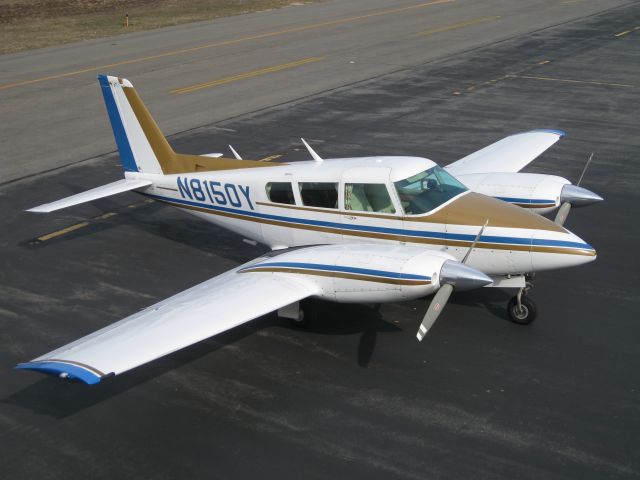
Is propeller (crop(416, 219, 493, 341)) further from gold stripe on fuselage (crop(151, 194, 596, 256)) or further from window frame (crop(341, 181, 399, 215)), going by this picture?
window frame (crop(341, 181, 399, 215))

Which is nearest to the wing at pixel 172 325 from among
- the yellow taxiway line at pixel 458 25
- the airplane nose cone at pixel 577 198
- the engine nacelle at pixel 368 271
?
the engine nacelle at pixel 368 271

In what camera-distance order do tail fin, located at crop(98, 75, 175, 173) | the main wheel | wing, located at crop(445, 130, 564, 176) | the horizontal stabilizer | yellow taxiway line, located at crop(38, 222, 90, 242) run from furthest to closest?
yellow taxiway line, located at crop(38, 222, 90, 242) → wing, located at crop(445, 130, 564, 176) → tail fin, located at crop(98, 75, 175, 173) → the horizontal stabilizer → the main wheel

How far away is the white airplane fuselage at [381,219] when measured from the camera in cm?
1412

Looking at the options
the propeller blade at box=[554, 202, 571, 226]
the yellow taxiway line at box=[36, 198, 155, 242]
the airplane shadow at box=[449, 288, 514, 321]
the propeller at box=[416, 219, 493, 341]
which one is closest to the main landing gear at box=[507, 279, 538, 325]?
the airplane shadow at box=[449, 288, 514, 321]

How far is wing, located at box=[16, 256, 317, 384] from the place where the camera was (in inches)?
435

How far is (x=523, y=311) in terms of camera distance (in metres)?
14.8

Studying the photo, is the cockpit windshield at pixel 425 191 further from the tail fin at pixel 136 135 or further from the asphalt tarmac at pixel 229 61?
the asphalt tarmac at pixel 229 61

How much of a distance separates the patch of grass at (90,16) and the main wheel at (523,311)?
3958 cm

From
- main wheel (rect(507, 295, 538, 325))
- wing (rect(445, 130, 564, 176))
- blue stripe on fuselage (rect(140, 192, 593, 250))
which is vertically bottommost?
main wheel (rect(507, 295, 538, 325))

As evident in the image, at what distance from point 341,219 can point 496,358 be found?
12.8 feet

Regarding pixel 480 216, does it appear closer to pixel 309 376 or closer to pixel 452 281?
pixel 452 281

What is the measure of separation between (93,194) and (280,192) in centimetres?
443

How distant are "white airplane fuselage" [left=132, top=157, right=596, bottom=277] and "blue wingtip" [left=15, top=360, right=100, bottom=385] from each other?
606 cm

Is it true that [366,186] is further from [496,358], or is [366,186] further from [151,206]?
[151,206]
